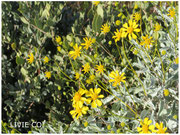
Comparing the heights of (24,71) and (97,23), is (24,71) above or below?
below

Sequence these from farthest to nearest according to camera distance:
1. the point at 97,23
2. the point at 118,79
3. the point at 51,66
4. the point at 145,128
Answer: the point at 97,23 < the point at 51,66 < the point at 118,79 < the point at 145,128

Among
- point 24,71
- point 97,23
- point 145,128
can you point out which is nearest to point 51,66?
Answer: point 24,71

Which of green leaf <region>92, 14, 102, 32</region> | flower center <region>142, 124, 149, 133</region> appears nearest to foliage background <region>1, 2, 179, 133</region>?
green leaf <region>92, 14, 102, 32</region>

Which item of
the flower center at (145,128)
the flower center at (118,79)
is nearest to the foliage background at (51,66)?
the flower center at (118,79)

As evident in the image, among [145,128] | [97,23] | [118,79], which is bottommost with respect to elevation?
[145,128]

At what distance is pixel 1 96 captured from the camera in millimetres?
1432

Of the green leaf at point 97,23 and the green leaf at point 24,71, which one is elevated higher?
the green leaf at point 97,23

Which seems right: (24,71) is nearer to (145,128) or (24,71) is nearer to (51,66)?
(51,66)

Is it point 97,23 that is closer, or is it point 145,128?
point 145,128

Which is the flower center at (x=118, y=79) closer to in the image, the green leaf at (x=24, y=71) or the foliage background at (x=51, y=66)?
the foliage background at (x=51, y=66)

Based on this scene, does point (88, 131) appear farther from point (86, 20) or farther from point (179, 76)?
point (86, 20)

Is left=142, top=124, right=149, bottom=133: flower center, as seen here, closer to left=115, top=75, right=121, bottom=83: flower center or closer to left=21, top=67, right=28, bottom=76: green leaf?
left=115, top=75, right=121, bottom=83: flower center

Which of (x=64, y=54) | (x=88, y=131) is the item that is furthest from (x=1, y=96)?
(x=88, y=131)

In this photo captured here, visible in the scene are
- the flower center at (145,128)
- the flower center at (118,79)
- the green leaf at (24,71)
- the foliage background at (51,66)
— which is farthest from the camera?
the green leaf at (24,71)
